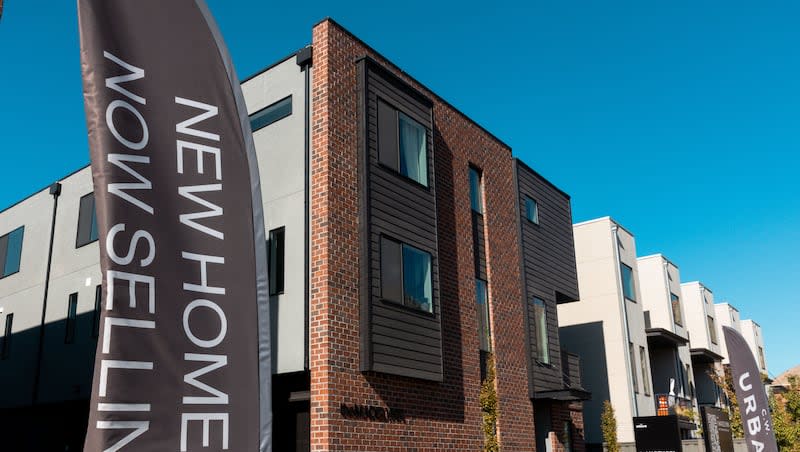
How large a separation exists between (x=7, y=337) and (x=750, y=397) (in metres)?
21.3

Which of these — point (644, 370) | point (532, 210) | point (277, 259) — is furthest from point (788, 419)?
point (277, 259)

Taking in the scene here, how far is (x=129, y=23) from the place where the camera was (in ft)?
18.4

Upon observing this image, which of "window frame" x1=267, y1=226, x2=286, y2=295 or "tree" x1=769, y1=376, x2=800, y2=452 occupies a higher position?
"window frame" x1=267, y1=226, x2=286, y2=295

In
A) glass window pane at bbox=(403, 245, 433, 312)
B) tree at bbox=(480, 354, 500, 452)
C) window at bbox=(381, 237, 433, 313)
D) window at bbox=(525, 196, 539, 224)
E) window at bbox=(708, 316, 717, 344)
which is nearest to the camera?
window at bbox=(381, 237, 433, 313)

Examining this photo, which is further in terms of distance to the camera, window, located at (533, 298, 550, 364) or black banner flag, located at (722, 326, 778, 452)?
window, located at (533, 298, 550, 364)

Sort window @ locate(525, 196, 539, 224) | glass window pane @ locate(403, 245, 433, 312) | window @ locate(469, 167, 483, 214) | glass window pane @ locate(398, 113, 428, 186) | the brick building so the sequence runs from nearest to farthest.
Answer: the brick building
glass window pane @ locate(403, 245, 433, 312)
glass window pane @ locate(398, 113, 428, 186)
window @ locate(469, 167, 483, 214)
window @ locate(525, 196, 539, 224)

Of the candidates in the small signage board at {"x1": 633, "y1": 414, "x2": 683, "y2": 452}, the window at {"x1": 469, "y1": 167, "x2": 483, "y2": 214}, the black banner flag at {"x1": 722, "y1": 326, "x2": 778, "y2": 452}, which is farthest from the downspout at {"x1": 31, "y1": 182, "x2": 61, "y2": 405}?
the black banner flag at {"x1": 722, "y1": 326, "x2": 778, "y2": 452}

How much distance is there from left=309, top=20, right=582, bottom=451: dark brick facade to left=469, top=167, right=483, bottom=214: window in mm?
191

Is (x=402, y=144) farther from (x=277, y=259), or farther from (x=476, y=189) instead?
(x=476, y=189)

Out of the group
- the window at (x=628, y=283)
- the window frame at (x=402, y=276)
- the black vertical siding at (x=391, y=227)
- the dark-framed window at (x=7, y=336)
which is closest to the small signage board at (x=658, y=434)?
the window at (x=628, y=283)

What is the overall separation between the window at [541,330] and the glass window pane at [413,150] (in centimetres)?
633

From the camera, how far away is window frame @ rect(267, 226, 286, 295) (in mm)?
15125

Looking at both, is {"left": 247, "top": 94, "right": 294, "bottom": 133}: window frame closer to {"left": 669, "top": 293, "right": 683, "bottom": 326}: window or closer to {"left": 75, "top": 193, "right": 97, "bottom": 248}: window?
{"left": 75, "top": 193, "right": 97, "bottom": 248}: window

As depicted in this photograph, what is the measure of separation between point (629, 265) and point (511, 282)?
39.5 ft
